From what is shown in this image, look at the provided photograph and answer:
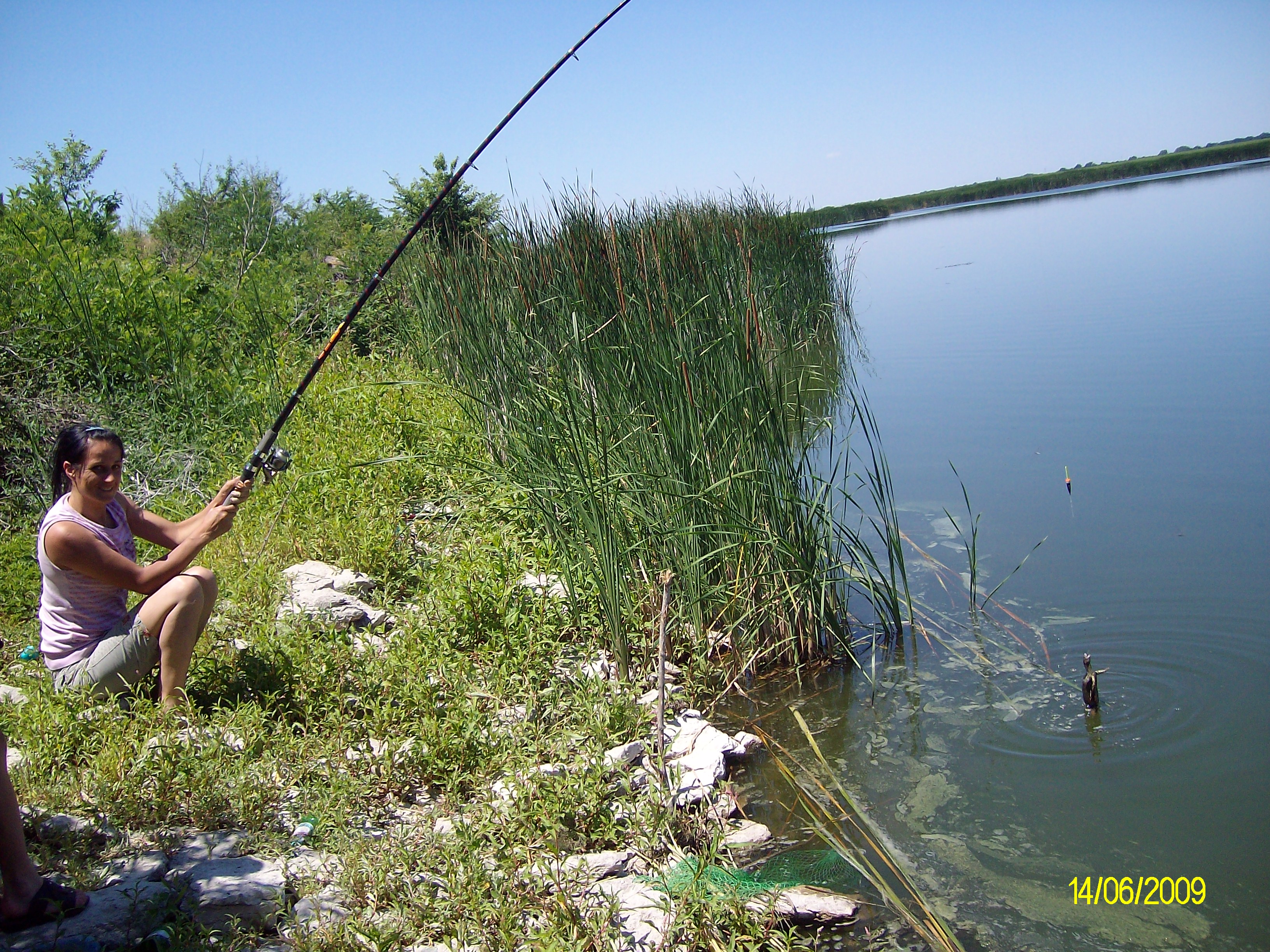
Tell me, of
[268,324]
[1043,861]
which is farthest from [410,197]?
[1043,861]

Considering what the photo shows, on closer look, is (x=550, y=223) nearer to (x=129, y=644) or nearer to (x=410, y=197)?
(x=129, y=644)

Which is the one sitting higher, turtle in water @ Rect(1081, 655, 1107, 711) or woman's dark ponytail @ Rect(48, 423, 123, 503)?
woman's dark ponytail @ Rect(48, 423, 123, 503)

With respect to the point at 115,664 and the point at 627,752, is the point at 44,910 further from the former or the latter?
the point at 627,752

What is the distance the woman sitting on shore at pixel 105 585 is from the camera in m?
2.68

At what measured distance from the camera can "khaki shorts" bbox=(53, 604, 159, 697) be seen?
2713 millimetres

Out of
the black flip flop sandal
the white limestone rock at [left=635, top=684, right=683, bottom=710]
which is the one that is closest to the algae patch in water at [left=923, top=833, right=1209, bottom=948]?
the white limestone rock at [left=635, top=684, right=683, bottom=710]

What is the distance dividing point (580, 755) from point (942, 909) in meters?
1.05

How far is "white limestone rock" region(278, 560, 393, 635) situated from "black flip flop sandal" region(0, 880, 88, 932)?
4.72 feet

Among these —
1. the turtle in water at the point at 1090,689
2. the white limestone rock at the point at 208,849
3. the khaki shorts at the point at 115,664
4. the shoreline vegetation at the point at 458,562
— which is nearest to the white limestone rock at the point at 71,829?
the shoreline vegetation at the point at 458,562

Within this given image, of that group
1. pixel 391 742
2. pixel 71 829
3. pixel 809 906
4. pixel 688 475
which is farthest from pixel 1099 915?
pixel 71 829

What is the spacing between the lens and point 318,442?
5.18 meters

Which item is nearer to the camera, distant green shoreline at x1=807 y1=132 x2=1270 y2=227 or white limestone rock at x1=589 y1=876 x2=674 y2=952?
white limestone rock at x1=589 y1=876 x2=674 y2=952

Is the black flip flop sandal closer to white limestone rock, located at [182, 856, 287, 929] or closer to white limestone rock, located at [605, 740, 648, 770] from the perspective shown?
white limestone rock, located at [182, 856, 287, 929]

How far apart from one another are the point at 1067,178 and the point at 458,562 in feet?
152
